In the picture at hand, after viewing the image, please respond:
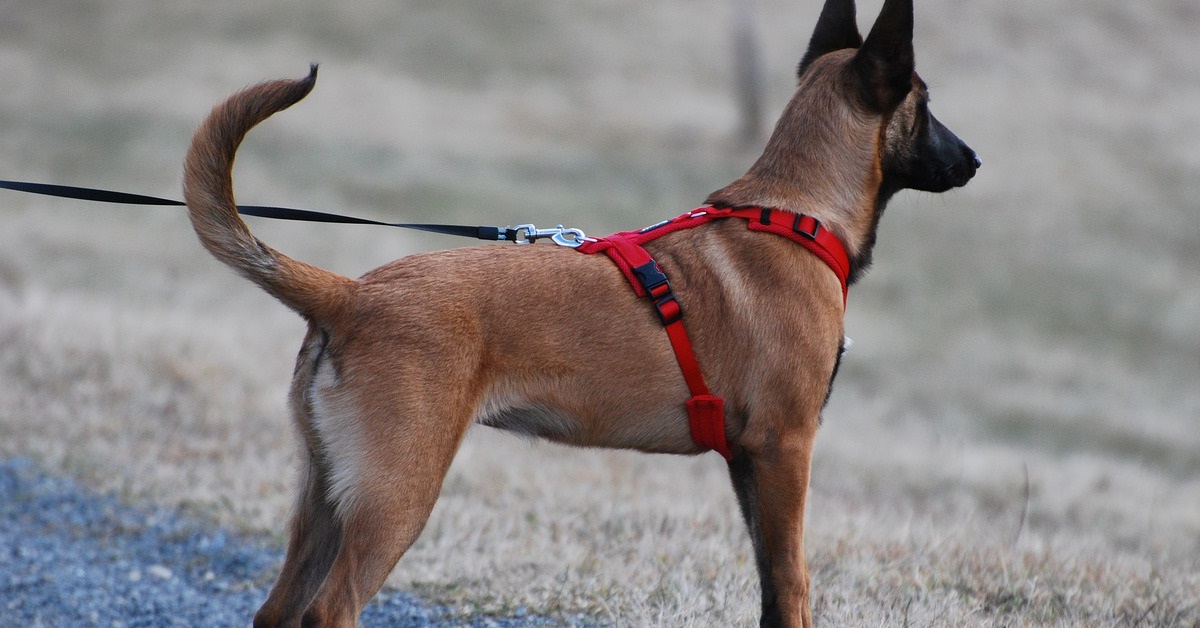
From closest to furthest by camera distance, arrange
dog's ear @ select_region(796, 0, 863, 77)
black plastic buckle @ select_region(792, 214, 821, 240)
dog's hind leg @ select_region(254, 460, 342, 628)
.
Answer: dog's hind leg @ select_region(254, 460, 342, 628), black plastic buckle @ select_region(792, 214, 821, 240), dog's ear @ select_region(796, 0, 863, 77)

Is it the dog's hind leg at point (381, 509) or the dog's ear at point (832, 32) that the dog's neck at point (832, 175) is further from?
the dog's hind leg at point (381, 509)

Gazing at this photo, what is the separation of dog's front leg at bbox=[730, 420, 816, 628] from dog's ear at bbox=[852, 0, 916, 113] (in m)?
1.28

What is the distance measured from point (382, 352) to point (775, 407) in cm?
131

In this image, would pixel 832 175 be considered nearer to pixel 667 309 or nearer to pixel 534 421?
pixel 667 309

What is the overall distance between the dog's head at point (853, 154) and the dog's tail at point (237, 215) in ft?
5.06

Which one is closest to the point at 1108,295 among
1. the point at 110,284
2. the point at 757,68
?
the point at 757,68

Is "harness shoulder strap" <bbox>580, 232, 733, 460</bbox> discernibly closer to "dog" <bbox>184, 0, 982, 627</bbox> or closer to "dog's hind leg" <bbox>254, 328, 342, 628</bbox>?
"dog" <bbox>184, 0, 982, 627</bbox>

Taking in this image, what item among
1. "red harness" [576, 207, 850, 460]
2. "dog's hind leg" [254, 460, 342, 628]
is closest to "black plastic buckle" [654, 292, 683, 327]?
"red harness" [576, 207, 850, 460]

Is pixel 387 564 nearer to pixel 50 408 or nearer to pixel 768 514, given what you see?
pixel 768 514

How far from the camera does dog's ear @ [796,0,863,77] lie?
4.68 metres

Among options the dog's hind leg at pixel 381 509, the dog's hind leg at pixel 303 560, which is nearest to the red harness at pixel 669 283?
the dog's hind leg at pixel 381 509

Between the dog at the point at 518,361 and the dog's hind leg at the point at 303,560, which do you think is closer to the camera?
the dog at the point at 518,361

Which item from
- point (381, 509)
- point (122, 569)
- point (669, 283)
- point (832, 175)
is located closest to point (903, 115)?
point (832, 175)

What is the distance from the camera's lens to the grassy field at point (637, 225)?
5.58 metres
